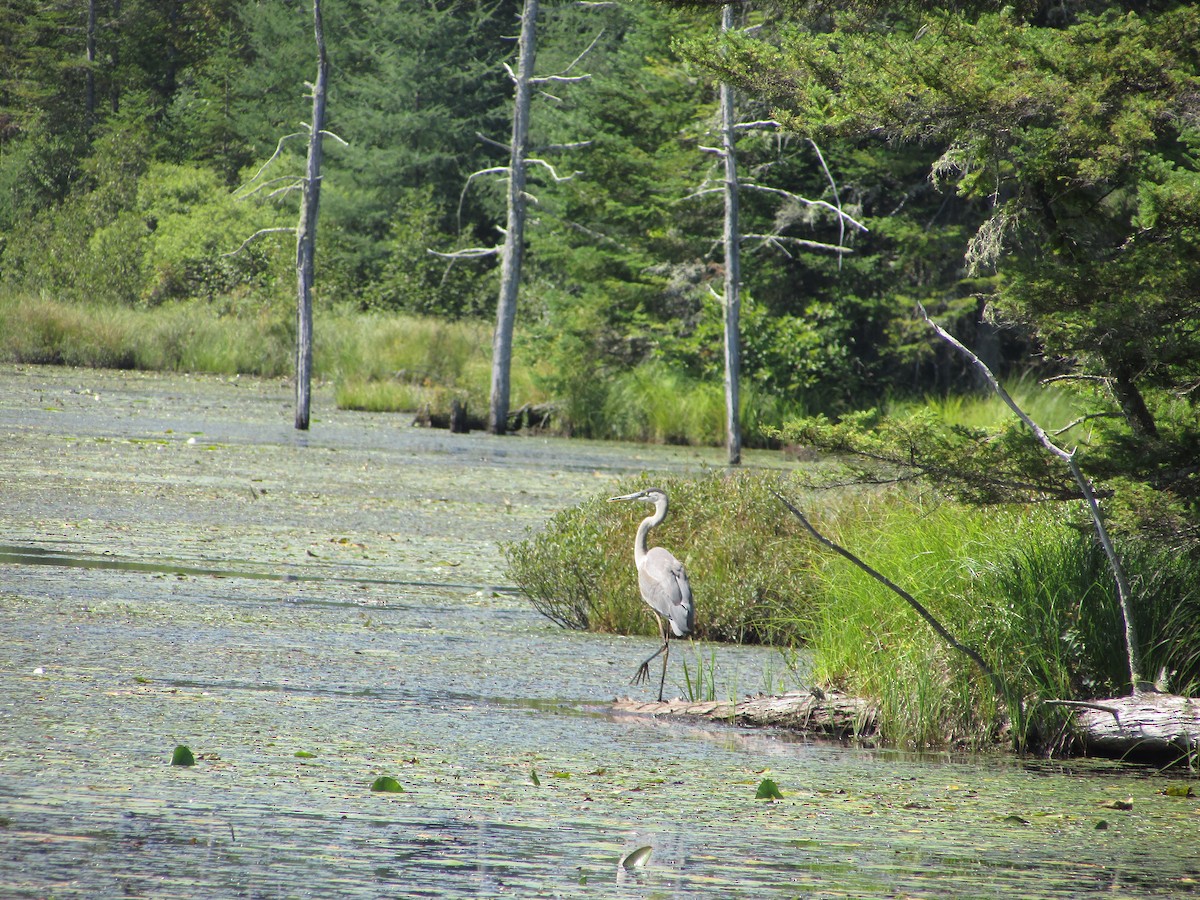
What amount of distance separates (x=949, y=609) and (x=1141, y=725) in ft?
4.04

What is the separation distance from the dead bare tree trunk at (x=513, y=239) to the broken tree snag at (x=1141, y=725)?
73.4ft

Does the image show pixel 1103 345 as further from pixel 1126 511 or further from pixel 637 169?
pixel 637 169

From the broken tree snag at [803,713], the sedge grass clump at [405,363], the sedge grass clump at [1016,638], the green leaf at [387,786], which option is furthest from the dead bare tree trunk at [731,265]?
the green leaf at [387,786]

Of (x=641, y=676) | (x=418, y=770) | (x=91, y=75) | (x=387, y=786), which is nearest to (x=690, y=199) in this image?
(x=641, y=676)

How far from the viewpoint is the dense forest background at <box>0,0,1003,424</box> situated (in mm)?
31375

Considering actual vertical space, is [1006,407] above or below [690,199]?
below

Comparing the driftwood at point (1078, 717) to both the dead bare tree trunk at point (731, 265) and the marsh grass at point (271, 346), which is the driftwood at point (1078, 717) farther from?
the marsh grass at point (271, 346)

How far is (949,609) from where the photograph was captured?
8086 millimetres

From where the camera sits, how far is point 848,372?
1241 inches

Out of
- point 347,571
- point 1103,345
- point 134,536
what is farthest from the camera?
point 134,536

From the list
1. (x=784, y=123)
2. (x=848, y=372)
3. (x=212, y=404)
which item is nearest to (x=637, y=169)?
(x=848, y=372)

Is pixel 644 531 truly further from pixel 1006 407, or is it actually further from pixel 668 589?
pixel 1006 407

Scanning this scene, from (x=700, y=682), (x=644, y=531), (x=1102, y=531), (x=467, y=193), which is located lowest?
(x=700, y=682)

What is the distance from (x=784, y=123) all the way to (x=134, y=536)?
24.8 ft
